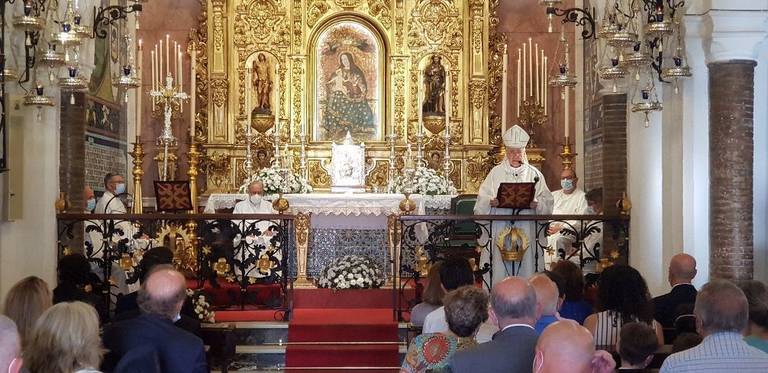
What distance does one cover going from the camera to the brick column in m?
11.2

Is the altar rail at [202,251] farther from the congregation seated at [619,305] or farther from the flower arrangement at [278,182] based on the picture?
the congregation seated at [619,305]

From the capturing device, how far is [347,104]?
744 inches

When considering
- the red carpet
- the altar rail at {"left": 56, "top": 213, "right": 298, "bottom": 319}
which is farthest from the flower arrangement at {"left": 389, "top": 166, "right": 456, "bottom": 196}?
the red carpet

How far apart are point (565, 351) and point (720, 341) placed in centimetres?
118

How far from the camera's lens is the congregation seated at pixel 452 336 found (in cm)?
584

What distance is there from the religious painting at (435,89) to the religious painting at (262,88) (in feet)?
8.63

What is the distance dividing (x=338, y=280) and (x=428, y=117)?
5535 mm

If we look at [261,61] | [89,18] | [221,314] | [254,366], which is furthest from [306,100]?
[254,366]

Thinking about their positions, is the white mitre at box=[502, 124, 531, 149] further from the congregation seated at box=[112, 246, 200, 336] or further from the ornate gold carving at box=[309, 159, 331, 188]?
the ornate gold carving at box=[309, 159, 331, 188]

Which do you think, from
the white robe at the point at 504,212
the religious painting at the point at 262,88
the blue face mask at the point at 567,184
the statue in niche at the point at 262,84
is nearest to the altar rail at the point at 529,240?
the white robe at the point at 504,212

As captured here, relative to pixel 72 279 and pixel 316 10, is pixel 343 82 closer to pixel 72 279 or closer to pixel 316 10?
pixel 316 10

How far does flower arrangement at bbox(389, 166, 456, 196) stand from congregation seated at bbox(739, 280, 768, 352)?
10.0 metres

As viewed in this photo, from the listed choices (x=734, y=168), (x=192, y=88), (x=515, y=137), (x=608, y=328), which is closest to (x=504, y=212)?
(x=515, y=137)

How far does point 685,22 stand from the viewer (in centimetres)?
1160
